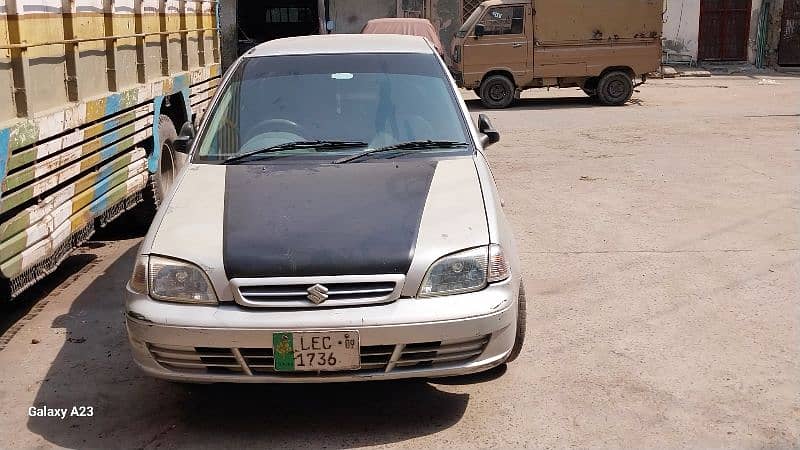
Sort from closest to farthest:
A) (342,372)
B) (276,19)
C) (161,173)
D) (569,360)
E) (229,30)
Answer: (342,372), (569,360), (161,173), (229,30), (276,19)

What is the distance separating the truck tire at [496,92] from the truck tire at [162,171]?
9950 millimetres

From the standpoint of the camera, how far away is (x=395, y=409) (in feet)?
12.7

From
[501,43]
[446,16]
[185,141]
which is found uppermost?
[446,16]

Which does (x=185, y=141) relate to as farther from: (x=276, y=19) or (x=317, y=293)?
(x=276, y=19)

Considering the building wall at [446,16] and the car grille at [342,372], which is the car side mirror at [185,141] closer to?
the car grille at [342,372]

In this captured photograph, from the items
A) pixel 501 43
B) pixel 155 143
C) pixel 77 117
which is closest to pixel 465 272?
pixel 77 117

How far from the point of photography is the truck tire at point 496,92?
1658 cm

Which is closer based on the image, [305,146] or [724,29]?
[305,146]

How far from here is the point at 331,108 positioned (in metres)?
4.65

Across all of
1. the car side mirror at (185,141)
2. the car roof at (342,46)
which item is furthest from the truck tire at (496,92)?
the car side mirror at (185,141)

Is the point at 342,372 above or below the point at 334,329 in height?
below

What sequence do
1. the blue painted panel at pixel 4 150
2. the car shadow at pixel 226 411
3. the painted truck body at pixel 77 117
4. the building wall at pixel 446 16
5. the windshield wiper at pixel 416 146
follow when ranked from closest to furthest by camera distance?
the car shadow at pixel 226 411 < the blue painted panel at pixel 4 150 < the painted truck body at pixel 77 117 < the windshield wiper at pixel 416 146 < the building wall at pixel 446 16

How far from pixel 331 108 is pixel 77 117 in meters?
1.53

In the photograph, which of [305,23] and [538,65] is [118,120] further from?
[305,23]
